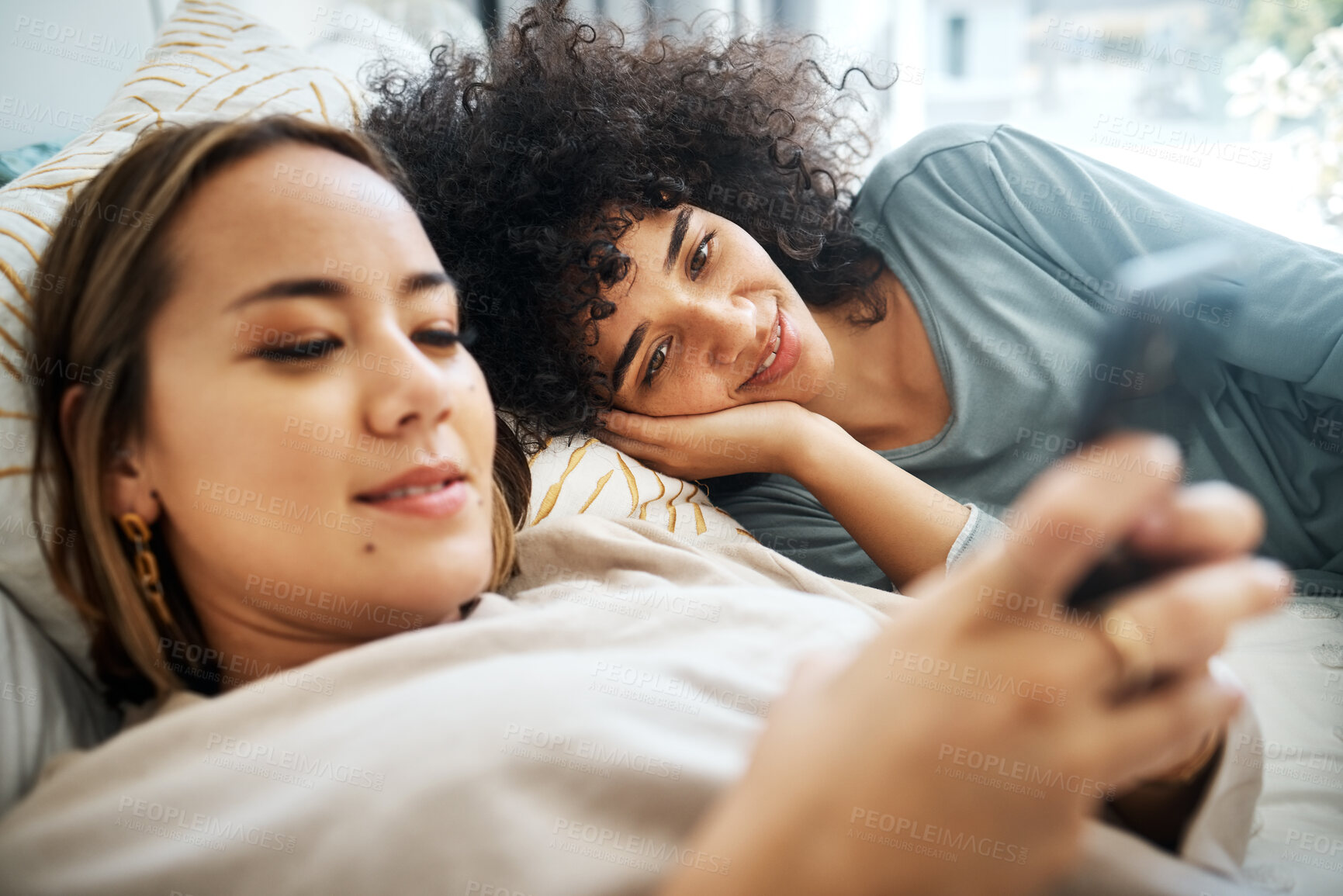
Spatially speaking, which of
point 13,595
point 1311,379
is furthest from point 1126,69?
point 13,595

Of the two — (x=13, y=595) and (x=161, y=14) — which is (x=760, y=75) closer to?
(x=161, y=14)

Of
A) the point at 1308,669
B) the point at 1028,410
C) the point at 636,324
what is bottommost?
the point at 1308,669

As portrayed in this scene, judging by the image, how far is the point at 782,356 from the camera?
1.31 m

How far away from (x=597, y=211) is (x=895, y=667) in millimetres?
970

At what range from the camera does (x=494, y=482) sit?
3.38 ft

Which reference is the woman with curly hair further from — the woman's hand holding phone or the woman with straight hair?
the woman's hand holding phone

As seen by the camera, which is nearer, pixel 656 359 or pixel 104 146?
pixel 104 146

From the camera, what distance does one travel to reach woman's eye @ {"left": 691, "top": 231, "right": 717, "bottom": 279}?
1265mm

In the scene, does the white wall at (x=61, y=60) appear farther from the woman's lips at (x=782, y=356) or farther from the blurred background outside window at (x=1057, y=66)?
the woman's lips at (x=782, y=356)

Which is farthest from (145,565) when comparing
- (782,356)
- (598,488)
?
(782,356)

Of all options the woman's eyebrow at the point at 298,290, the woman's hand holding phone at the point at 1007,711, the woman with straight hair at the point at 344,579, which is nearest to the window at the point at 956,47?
the woman with straight hair at the point at 344,579

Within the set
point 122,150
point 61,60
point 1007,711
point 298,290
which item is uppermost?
point 61,60

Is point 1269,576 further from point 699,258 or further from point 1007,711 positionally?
point 699,258

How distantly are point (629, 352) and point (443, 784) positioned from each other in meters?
0.77
